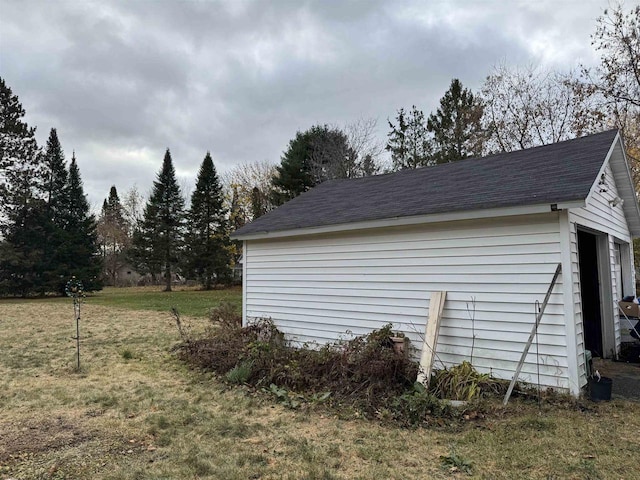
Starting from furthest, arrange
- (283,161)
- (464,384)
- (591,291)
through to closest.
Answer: (283,161) → (591,291) → (464,384)

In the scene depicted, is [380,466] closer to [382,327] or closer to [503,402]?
[503,402]

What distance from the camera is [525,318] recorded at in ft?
15.4

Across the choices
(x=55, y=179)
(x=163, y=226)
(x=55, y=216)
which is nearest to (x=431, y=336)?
(x=163, y=226)

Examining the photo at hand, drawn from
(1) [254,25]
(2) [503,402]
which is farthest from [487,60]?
(2) [503,402]

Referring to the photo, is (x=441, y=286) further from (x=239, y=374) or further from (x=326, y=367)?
(x=239, y=374)

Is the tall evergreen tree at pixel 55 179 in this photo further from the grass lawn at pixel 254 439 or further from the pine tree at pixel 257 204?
the grass lawn at pixel 254 439

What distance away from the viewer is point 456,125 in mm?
23375

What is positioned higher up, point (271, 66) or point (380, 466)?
point (271, 66)

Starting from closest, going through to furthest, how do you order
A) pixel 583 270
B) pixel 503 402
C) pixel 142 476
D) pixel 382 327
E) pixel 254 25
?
pixel 142 476 < pixel 503 402 < pixel 382 327 < pixel 583 270 < pixel 254 25

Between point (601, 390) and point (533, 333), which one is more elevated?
point (533, 333)

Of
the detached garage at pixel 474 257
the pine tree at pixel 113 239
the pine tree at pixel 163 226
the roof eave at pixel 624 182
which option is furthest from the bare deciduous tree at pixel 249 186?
the roof eave at pixel 624 182

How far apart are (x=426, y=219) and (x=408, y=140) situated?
21.6m

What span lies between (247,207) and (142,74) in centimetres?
1830

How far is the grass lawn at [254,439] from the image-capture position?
9.75ft
